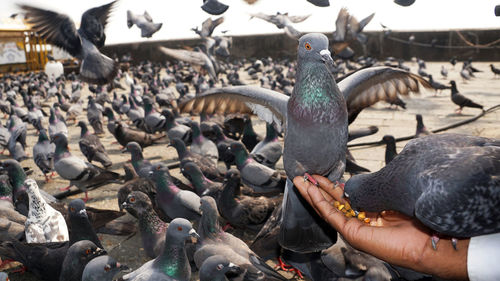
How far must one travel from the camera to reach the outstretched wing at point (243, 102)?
3.86m

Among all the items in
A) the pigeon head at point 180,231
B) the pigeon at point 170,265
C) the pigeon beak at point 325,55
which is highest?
the pigeon beak at point 325,55

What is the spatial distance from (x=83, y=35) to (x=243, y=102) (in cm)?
518

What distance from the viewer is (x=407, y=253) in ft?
8.74

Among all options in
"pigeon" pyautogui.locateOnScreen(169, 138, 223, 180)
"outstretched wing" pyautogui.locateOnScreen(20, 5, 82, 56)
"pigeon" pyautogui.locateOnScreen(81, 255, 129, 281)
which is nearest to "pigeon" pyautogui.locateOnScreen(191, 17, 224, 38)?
"outstretched wing" pyautogui.locateOnScreen(20, 5, 82, 56)

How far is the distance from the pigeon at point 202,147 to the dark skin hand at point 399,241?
15.6 feet

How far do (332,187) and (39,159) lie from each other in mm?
6654

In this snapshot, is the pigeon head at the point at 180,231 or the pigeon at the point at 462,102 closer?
the pigeon head at the point at 180,231

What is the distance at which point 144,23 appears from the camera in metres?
12.1

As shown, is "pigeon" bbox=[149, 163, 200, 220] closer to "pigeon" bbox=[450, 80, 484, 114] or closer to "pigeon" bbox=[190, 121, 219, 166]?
"pigeon" bbox=[190, 121, 219, 166]

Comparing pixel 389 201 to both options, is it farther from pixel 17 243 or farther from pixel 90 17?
pixel 90 17

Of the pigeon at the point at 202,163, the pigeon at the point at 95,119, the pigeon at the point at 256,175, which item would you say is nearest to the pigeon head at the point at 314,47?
the pigeon at the point at 256,175

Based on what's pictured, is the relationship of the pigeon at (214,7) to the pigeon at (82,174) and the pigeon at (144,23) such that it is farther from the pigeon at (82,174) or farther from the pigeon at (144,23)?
the pigeon at (144,23)

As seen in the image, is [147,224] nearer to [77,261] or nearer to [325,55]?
[77,261]

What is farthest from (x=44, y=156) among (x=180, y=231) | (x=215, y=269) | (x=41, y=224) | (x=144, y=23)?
(x=215, y=269)
